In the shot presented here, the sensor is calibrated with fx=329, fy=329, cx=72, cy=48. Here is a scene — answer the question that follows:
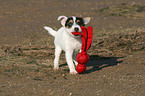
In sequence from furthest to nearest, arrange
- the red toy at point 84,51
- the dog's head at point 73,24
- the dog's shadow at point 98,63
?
the dog's shadow at point 98,63, the red toy at point 84,51, the dog's head at point 73,24

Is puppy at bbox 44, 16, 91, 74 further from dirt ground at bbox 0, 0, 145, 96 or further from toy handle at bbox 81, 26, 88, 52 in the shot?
dirt ground at bbox 0, 0, 145, 96

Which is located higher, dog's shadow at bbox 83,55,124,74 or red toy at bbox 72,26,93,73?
red toy at bbox 72,26,93,73

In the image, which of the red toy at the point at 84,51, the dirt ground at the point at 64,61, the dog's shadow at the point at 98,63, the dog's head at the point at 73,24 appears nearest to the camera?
the dirt ground at the point at 64,61

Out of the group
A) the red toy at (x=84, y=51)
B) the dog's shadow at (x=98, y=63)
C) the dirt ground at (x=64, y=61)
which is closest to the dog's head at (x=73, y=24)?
the red toy at (x=84, y=51)

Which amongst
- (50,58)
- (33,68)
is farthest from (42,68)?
(50,58)

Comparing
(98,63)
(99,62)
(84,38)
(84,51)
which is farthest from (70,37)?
(99,62)

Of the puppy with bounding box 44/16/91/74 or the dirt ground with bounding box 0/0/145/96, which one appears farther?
the puppy with bounding box 44/16/91/74

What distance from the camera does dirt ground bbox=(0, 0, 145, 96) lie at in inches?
231

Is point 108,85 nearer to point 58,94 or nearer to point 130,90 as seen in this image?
point 130,90

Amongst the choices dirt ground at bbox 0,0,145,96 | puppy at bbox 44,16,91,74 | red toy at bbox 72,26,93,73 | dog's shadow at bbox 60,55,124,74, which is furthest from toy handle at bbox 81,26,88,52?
dog's shadow at bbox 60,55,124,74

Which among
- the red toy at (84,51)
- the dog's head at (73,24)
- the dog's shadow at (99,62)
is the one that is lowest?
the dog's shadow at (99,62)

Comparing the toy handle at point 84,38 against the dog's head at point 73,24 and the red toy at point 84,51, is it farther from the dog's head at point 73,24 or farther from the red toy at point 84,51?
the dog's head at point 73,24

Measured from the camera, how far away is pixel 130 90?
5.76m

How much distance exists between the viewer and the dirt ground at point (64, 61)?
19.3ft
